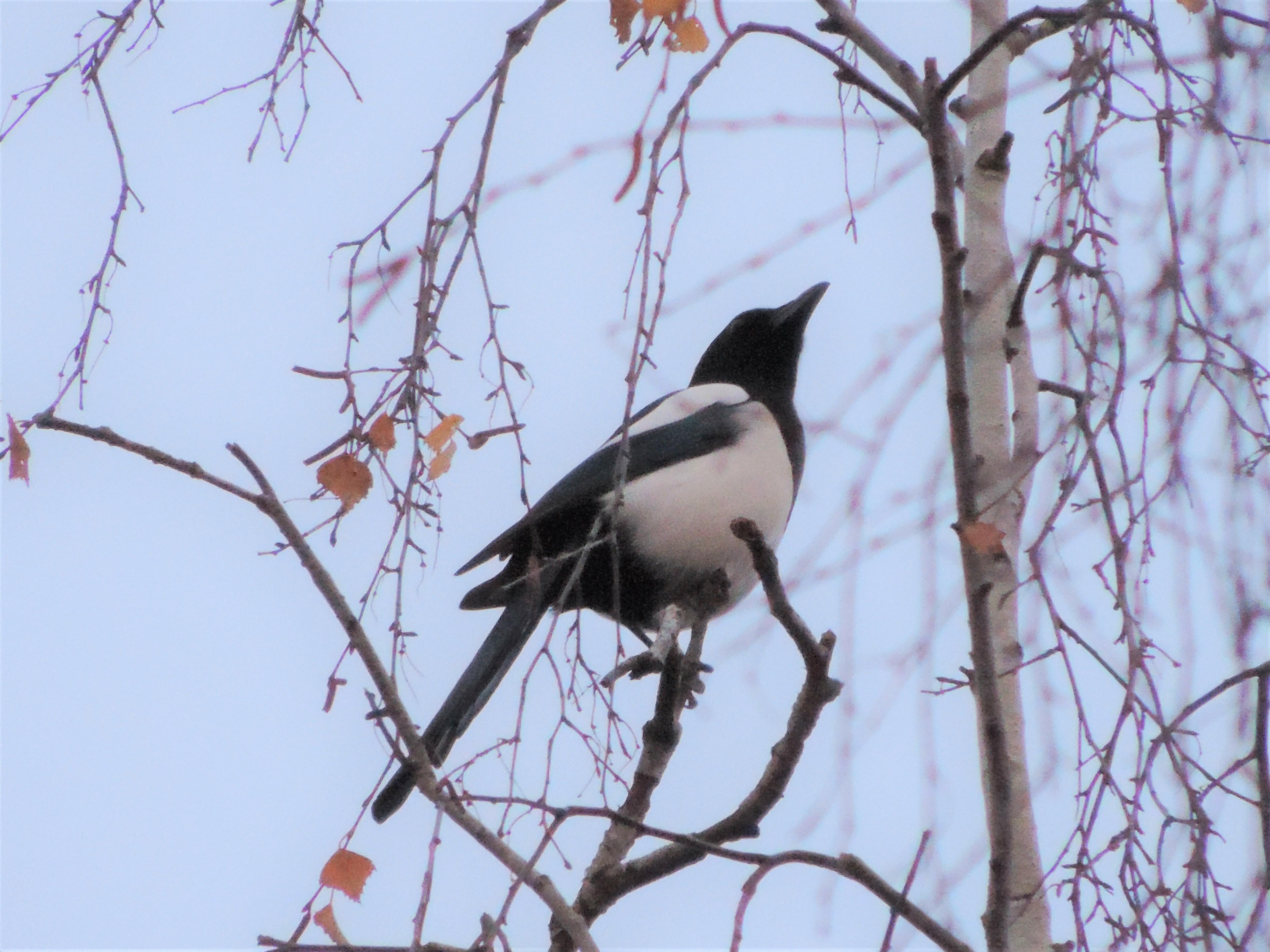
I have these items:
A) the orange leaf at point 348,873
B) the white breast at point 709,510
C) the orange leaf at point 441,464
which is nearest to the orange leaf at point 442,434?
the orange leaf at point 441,464

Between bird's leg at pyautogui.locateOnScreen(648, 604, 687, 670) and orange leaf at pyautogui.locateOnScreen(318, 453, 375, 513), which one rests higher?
bird's leg at pyautogui.locateOnScreen(648, 604, 687, 670)

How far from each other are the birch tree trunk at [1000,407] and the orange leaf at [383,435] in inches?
A: 25.4

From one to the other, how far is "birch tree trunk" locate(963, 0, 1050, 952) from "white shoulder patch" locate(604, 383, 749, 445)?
1.36m

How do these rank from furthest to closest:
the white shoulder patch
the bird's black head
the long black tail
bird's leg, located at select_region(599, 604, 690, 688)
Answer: the bird's black head < the white shoulder patch < the long black tail < bird's leg, located at select_region(599, 604, 690, 688)

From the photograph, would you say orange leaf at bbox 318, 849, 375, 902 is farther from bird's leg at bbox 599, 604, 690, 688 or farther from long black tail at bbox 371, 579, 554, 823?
long black tail at bbox 371, 579, 554, 823

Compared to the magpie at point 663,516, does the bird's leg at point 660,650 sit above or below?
below

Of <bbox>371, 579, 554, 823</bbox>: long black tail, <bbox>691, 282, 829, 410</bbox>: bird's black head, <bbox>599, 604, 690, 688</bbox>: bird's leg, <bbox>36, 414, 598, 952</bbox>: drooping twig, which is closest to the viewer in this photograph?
<bbox>36, 414, 598, 952</bbox>: drooping twig

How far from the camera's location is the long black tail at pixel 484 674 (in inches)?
103

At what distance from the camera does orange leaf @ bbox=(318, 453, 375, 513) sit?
66.8 inches

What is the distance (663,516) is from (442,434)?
163 centimetres

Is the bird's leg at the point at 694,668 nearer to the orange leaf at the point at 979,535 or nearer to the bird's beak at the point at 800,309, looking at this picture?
the orange leaf at the point at 979,535

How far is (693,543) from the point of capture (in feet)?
10.9

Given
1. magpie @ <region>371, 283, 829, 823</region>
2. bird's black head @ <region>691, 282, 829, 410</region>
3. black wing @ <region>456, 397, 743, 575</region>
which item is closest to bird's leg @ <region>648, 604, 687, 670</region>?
magpie @ <region>371, 283, 829, 823</region>

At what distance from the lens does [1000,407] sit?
212 centimetres
